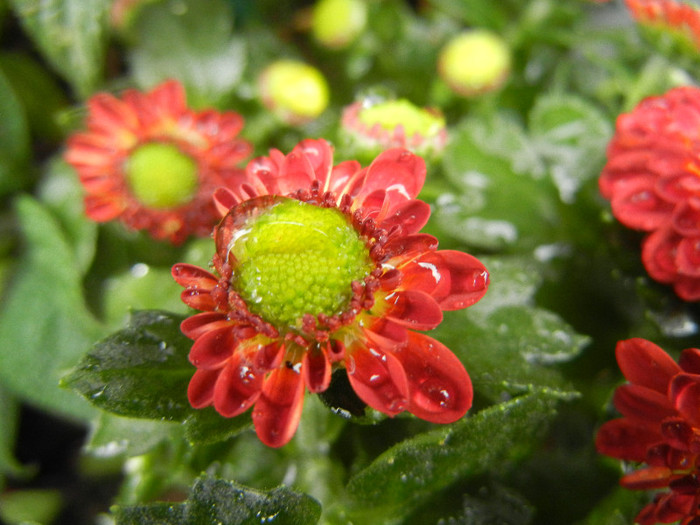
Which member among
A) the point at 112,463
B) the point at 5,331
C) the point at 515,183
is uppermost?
the point at 515,183

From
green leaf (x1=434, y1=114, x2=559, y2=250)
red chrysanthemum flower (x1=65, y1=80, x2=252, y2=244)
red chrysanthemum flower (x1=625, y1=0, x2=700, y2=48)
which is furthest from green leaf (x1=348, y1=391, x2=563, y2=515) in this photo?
red chrysanthemum flower (x1=625, y1=0, x2=700, y2=48)

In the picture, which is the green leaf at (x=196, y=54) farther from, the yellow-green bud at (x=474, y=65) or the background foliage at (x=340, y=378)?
the yellow-green bud at (x=474, y=65)

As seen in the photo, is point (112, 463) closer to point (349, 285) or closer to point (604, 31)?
point (349, 285)

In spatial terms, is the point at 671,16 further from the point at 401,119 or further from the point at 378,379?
the point at 378,379

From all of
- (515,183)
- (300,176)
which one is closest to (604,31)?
(515,183)

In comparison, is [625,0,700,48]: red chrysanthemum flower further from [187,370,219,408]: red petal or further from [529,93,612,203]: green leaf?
[187,370,219,408]: red petal

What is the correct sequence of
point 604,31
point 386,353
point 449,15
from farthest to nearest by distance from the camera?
point 449,15, point 604,31, point 386,353

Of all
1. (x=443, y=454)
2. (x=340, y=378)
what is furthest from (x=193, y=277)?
(x=443, y=454)
